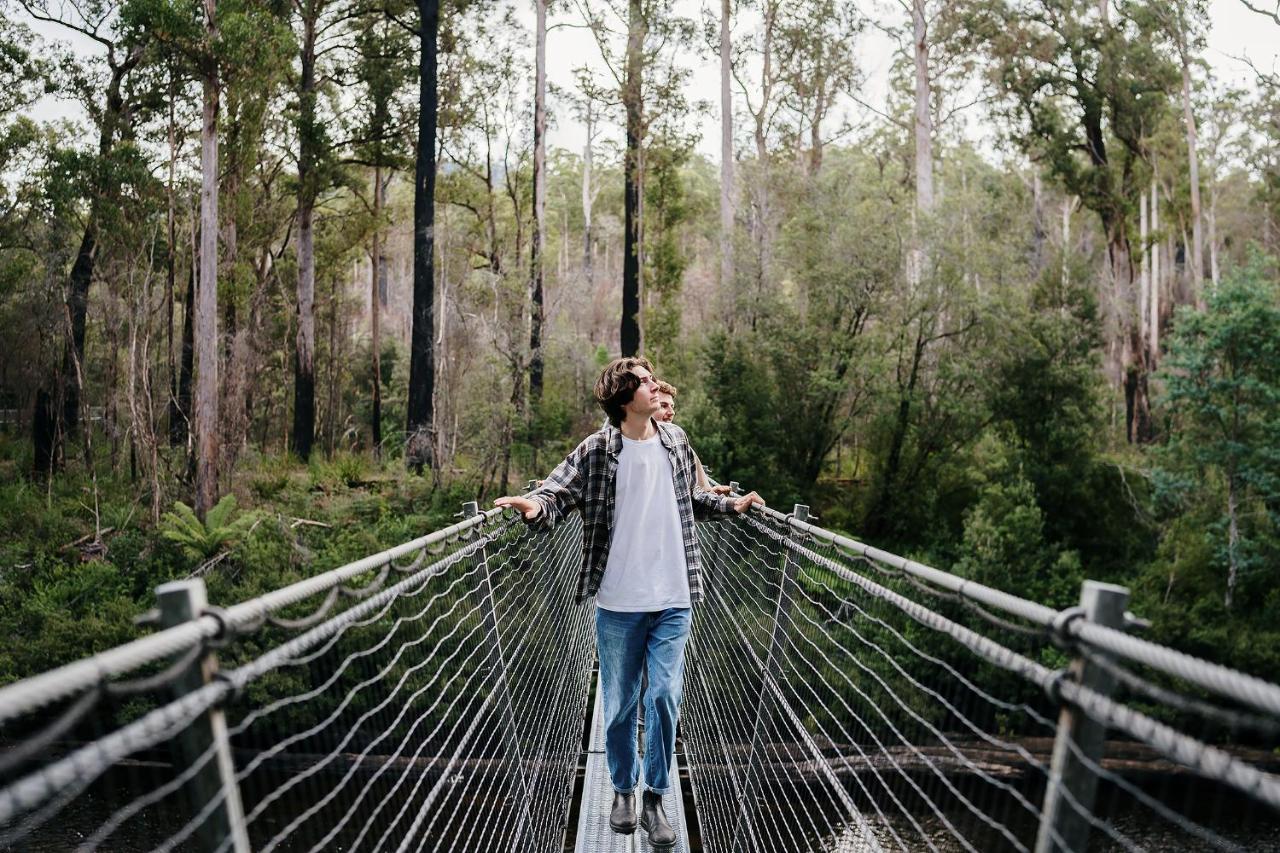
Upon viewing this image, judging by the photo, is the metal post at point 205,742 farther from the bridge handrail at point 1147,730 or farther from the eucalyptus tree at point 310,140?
the eucalyptus tree at point 310,140

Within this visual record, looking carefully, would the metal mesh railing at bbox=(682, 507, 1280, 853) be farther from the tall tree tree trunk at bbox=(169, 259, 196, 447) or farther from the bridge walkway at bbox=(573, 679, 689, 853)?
the tall tree tree trunk at bbox=(169, 259, 196, 447)

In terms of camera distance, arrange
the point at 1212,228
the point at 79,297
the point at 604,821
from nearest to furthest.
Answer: the point at 604,821, the point at 79,297, the point at 1212,228

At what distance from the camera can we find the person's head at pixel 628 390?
10.1ft

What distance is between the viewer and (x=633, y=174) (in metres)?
21.5

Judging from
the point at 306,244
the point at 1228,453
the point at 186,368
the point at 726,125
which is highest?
the point at 726,125

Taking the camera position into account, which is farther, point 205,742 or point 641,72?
point 641,72

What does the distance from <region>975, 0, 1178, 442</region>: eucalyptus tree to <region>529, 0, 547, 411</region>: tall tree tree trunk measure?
8171 mm

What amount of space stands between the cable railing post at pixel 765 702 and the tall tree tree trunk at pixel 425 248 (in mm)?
14739

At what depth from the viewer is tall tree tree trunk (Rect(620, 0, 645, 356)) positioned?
67.6 feet

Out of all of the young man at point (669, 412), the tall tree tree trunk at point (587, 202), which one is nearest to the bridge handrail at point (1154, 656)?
the young man at point (669, 412)

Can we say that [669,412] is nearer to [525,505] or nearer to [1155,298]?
[525,505]

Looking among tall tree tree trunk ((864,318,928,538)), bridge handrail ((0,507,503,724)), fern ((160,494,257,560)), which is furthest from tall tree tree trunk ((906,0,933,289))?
bridge handrail ((0,507,503,724))

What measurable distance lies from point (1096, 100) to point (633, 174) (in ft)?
30.1

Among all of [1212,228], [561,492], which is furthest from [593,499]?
[1212,228]
